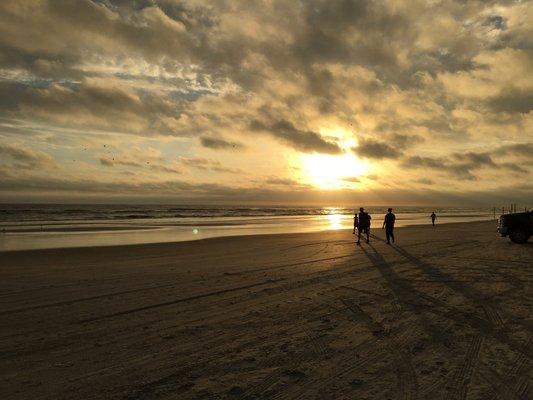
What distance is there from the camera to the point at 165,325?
6746 mm

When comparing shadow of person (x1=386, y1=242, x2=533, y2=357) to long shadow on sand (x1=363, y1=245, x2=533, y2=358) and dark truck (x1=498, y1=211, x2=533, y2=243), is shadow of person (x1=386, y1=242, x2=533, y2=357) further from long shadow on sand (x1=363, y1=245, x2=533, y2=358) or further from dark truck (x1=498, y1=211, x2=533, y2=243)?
dark truck (x1=498, y1=211, x2=533, y2=243)

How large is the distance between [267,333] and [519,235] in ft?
60.4

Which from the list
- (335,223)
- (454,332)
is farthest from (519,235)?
(335,223)

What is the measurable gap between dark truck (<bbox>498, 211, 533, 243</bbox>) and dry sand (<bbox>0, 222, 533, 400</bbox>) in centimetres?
890

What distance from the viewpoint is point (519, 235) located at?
2003 cm

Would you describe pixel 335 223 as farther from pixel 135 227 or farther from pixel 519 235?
pixel 519 235

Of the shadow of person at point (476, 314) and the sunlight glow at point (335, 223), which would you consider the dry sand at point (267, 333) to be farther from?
the sunlight glow at point (335, 223)

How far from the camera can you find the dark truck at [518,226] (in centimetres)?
1980

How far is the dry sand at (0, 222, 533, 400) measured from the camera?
4504 mm

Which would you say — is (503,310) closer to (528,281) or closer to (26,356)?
(528,281)

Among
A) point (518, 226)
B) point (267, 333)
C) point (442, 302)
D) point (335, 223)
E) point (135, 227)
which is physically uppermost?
point (518, 226)

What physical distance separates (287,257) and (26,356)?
10997 mm

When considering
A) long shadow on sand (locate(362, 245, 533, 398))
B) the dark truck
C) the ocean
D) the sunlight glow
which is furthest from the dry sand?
the sunlight glow

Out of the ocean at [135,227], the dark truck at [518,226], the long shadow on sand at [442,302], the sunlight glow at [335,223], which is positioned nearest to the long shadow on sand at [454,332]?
the long shadow on sand at [442,302]
